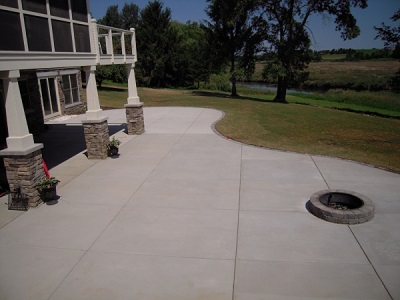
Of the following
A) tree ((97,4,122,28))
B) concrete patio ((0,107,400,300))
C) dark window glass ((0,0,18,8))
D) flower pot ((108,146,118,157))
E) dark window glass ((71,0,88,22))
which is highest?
tree ((97,4,122,28))

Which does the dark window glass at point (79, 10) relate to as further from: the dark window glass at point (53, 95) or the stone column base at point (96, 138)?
the dark window glass at point (53, 95)

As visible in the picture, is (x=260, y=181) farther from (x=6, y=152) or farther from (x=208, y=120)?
(x=208, y=120)

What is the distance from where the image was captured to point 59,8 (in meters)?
8.37

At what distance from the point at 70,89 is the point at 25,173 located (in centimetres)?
1381

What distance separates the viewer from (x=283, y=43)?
27.9m

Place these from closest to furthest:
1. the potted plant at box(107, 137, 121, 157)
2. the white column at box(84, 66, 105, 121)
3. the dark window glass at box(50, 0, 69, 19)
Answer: the dark window glass at box(50, 0, 69, 19), the white column at box(84, 66, 105, 121), the potted plant at box(107, 137, 121, 157)

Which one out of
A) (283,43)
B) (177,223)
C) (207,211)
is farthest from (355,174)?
(283,43)

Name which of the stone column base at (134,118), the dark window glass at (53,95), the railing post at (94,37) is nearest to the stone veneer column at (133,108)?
the stone column base at (134,118)

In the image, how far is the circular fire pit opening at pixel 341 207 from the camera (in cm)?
627

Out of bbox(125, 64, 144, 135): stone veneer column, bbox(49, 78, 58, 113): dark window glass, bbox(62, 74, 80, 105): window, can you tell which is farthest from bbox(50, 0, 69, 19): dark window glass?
bbox(62, 74, 80, 105): window

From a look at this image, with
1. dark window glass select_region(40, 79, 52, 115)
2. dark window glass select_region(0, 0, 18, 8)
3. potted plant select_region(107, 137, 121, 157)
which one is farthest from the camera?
dark window glass select_region(40, 79, 52, 115)

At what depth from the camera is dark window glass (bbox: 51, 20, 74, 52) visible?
8172 millimetres

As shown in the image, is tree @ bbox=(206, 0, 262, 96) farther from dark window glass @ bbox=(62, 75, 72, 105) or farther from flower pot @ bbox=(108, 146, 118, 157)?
flower pot @ bbox=(108, 146, 118, 157)

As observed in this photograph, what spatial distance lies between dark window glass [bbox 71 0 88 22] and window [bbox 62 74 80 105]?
33.8 ft
